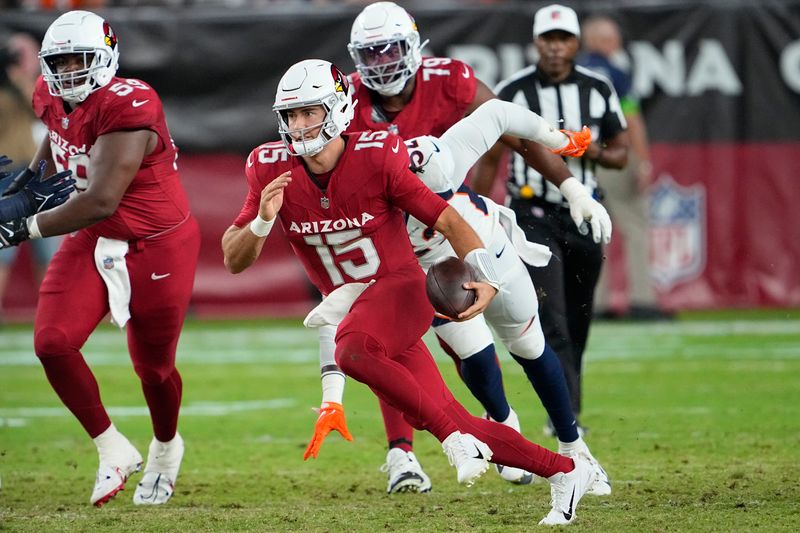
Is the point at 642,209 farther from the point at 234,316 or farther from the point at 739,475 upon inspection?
the point at 739,475

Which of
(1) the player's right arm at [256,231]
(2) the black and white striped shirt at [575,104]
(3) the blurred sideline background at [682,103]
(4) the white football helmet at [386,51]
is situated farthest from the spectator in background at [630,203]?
(1) the player's right arm at [256,231]

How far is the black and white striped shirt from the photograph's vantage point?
5504mm

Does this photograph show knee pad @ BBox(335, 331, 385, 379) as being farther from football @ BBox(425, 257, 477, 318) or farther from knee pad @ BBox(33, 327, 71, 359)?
knee pad @ BBox(33, 327, 71, 359)

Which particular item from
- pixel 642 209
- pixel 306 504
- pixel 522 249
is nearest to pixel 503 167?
pixel 642 209

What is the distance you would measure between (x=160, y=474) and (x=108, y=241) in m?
0.88

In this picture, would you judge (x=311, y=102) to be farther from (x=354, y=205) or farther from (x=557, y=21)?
(x=557, y=21)

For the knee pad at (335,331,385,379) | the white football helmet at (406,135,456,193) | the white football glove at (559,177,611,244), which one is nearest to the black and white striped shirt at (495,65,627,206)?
the white football glove at (559,177,611,244)

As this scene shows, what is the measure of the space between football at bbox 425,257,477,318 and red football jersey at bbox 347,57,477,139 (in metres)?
0.90

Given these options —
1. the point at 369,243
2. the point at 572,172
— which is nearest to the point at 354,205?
the point at 369,243

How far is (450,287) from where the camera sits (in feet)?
13.0

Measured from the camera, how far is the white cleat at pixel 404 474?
15.6ft

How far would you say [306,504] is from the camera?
4504mm

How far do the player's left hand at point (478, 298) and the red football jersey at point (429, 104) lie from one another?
972 mm

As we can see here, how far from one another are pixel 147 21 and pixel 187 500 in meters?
6.06
